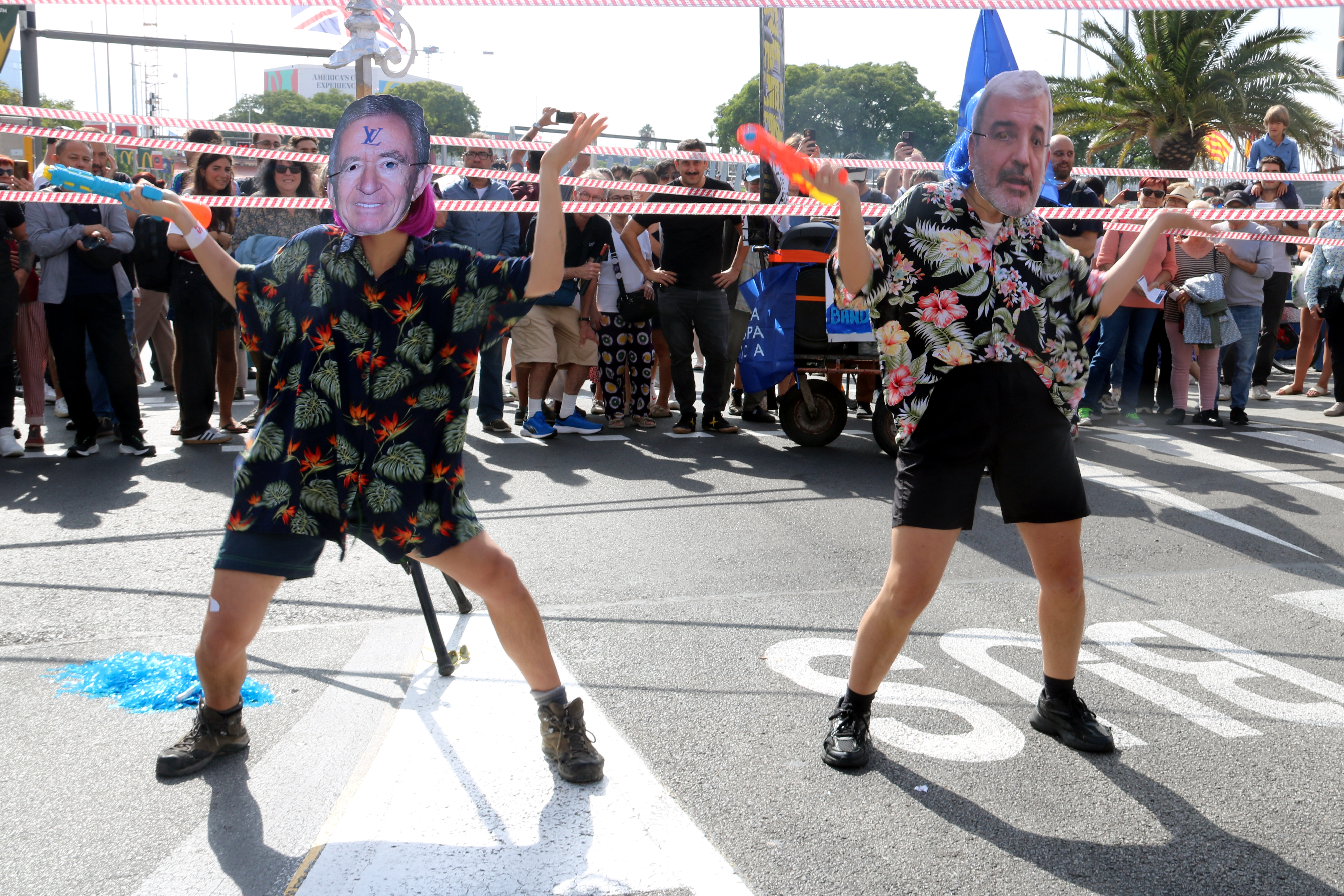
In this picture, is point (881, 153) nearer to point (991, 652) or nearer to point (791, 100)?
point (791, 100)

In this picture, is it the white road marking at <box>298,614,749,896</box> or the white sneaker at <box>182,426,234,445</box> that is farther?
the white sneaker at <box>182,426,234,445</box>

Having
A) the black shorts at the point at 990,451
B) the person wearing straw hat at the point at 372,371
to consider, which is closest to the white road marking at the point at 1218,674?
the black shorts at the point at 990,451

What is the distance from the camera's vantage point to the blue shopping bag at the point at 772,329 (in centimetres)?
793

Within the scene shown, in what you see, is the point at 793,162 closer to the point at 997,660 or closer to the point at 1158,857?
the point at 1158,857

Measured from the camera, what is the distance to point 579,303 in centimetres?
905

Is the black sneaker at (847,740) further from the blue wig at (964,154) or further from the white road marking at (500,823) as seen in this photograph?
the blue wig at (964,154)

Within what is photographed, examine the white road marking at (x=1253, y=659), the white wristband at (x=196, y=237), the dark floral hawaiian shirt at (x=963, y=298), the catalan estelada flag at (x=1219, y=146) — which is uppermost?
the catalan estelada flag at (x=1219, y=146)

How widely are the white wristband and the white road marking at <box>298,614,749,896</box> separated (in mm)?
1489

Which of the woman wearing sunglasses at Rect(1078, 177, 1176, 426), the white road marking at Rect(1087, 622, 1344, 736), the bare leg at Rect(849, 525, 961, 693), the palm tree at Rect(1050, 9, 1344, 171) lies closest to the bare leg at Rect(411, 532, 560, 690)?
the bare leg at Rect(849, 525, 961, 693)

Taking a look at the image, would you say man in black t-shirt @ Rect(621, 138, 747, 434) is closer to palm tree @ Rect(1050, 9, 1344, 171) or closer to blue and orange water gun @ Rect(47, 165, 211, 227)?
blue and orange water gun @ Rect(47, 165, 211, 227)

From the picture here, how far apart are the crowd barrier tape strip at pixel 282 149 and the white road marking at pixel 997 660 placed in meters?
3.48

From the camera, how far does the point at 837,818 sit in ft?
9.72

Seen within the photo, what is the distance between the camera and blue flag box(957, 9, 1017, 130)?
352 centimetres

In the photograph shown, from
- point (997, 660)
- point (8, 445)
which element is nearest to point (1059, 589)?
point (997, 660)
